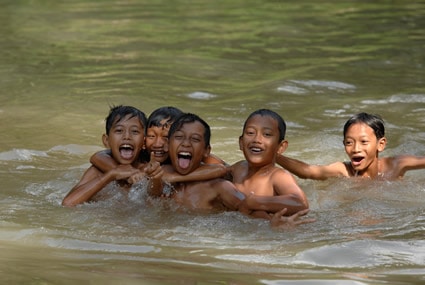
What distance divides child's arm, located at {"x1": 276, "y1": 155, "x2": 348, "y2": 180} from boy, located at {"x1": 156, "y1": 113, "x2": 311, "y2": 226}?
2.99ft

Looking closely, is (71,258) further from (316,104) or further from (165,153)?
(316,104)

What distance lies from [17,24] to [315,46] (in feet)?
16.9

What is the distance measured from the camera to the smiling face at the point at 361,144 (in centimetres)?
779

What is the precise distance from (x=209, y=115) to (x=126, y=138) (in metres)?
3.12

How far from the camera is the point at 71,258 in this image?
222 inches

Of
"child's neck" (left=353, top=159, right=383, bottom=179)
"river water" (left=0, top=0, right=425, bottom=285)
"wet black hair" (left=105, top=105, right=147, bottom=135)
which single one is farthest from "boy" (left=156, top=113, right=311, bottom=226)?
"child's neck" (left=353, top=159, right=383, bottom=179)

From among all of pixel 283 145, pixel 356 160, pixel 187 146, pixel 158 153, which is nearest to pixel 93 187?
pixel 158 153

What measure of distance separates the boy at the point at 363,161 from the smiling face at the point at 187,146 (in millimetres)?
1029

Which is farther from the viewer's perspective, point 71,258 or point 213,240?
point 213,240

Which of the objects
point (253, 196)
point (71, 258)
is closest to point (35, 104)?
point (253, 196)

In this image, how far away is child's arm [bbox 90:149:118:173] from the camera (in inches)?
285

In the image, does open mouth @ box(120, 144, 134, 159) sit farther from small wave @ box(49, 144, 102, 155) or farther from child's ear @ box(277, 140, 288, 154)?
small wave @ box(49, 144, 102, 155)

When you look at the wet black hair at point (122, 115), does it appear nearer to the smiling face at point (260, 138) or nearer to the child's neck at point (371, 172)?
the smiling face at point (260, 138)

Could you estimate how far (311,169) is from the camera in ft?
25.8
